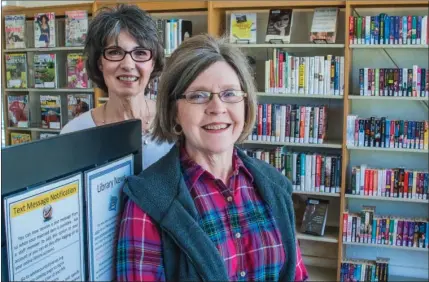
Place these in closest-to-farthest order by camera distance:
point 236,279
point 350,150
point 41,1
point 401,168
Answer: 1. point 236,279
2. point 401,168
3. point 350,150
4. point 41,1

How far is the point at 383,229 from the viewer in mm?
3643

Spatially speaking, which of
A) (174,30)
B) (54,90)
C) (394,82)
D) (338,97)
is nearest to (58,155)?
(338,97)

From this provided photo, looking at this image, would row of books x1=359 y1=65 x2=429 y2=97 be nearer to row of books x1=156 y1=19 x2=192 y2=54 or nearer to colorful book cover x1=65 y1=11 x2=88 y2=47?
row of books x1=156 y1=19 x2=192 y2=54

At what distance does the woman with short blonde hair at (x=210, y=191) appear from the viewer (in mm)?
974

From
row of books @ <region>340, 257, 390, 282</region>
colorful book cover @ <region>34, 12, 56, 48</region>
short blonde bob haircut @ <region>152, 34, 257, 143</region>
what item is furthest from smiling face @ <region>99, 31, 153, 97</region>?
colorful book cover @ <region>34, 12, 56, 48</region>

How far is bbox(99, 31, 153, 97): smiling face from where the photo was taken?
1206 millimetres

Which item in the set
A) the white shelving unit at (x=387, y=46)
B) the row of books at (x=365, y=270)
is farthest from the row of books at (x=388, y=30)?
the row of books at (x=365, y=270)

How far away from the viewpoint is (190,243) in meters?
0.97

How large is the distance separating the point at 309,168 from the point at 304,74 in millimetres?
730

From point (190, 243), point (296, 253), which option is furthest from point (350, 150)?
point (190, 243)

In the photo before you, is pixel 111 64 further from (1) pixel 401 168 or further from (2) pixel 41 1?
(2) pixel 41 1

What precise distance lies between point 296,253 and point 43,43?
12.4 ft

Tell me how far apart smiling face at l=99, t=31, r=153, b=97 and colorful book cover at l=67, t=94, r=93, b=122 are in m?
3.03

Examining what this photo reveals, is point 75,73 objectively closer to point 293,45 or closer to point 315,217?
point 293,45
